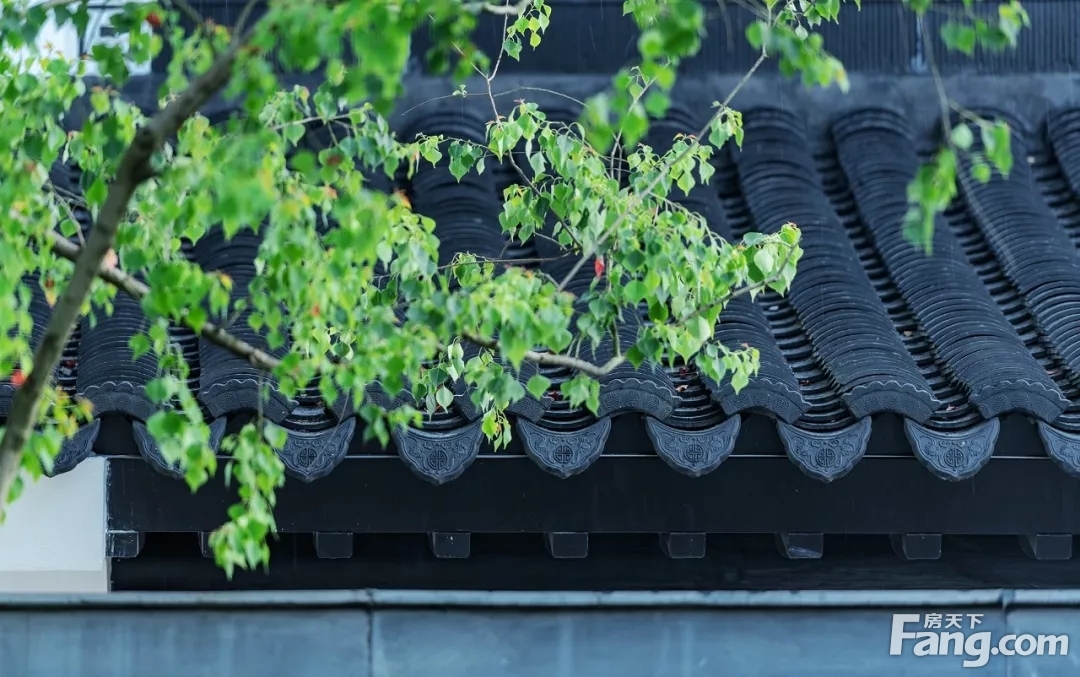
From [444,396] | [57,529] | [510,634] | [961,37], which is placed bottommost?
[510,634]

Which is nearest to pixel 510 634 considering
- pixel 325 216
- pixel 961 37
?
pixel 325 216

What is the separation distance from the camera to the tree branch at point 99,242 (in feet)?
9.43

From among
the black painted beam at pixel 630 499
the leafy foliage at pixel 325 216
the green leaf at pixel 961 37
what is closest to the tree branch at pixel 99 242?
the leafy foliage at pixel 325 216

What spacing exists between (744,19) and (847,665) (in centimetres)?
323

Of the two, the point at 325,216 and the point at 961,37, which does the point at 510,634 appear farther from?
the point at 961,37

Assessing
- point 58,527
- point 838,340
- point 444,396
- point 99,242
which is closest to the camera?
point 99,242

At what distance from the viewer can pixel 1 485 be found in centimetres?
303

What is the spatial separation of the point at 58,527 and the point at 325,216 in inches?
84.0

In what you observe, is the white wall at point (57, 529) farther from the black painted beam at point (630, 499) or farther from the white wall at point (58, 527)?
the black painted beam at point (630, 499)

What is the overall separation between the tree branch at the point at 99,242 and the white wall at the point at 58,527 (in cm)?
185

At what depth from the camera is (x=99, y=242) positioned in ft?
9.53

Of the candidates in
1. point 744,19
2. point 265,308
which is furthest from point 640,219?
point 744,19

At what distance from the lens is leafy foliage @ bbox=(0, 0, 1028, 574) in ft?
9.08

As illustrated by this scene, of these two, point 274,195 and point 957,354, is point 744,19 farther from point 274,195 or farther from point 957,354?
point 274,195
